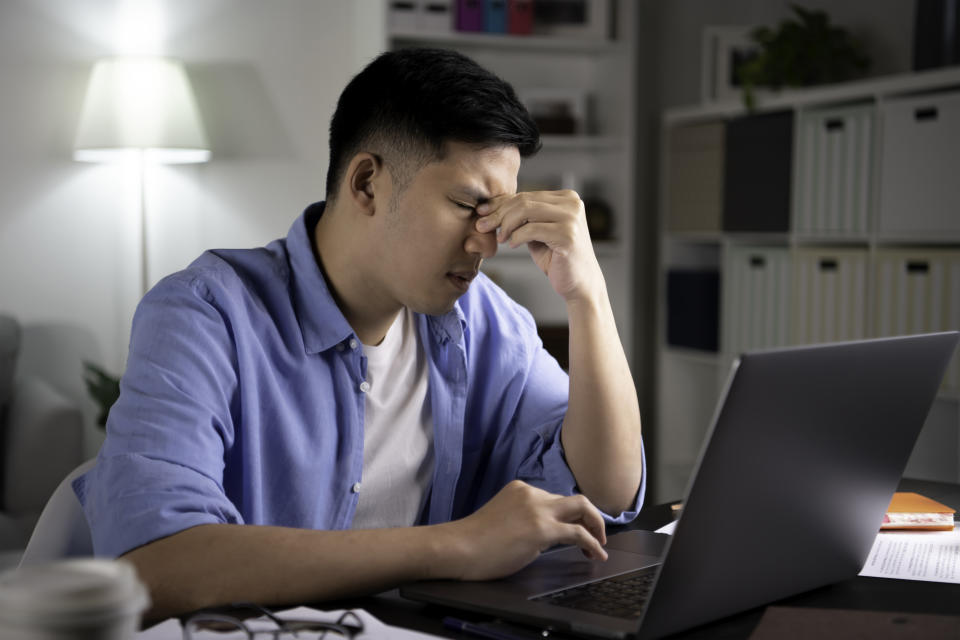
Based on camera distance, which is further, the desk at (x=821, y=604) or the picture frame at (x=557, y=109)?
the picture frame at (x=557, y=109)

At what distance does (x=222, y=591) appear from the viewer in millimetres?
887

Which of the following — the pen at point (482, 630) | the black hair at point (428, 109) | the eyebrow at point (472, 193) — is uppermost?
the black hair at point (428, 109)

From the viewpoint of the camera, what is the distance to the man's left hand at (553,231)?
1.24 meters

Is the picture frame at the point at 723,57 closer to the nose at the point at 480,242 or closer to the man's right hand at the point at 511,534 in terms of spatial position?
the nose at the point at 480,242

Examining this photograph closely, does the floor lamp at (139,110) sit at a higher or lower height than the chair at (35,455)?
higher

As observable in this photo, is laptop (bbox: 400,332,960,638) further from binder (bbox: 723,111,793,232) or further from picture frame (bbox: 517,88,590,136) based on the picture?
picture frame (bbox: 517,88,590,136)

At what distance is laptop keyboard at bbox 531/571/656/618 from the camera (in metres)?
0.85

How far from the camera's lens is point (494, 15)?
3.43 metres

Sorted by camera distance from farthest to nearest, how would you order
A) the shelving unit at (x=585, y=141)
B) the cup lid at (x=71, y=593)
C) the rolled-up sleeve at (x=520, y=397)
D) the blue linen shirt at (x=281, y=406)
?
1. the shelving unit at (x=585, y=141)
2. the rolled-up sleeve at (x=520, y=397)
3. the blue linen shirt at (x=281, y=406)
4. the cup lid at (x=71, y=593)

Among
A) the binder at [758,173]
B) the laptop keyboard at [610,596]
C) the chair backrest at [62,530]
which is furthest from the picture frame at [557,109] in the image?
the laptop keyboard at [610,596]

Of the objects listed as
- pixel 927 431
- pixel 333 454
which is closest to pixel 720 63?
pixel 927 431

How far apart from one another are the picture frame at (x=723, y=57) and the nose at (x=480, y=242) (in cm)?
270

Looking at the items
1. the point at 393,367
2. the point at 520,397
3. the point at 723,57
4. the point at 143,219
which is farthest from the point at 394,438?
the point at 723,57

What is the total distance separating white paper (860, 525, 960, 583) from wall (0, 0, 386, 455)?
8.23 feet
